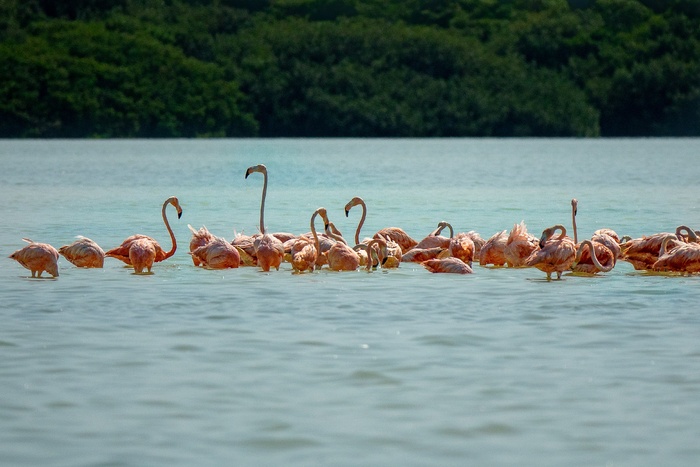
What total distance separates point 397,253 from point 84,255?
324 centimetres

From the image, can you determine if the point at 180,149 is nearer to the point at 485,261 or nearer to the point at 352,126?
the point at 352,126

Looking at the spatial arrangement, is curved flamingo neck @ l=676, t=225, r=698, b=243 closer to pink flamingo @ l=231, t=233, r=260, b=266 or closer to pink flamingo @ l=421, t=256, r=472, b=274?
pink flamingo @ l=421, t=256, r=472, b=274

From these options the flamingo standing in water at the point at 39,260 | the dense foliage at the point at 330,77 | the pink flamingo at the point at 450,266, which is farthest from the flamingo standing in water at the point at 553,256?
the dense foliage at the point at 330,77

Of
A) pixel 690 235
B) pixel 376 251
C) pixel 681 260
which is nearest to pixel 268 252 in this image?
pixel 376 251

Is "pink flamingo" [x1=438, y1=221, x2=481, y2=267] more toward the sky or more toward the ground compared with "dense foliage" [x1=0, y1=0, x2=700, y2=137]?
more toward the ground

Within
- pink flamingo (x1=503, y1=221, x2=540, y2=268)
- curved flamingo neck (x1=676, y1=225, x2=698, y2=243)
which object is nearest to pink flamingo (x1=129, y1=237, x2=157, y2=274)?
pink flamingo (x1=503, y1=221, x2=540, y2=268)

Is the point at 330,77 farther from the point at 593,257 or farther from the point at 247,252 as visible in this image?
the point at 593,257

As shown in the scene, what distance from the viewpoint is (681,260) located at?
529 inches

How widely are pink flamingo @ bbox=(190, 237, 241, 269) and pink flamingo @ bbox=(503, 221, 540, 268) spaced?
2.79 metres

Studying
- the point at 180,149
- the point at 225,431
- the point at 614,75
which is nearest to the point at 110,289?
the point at 225,431

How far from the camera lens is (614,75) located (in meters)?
87.2

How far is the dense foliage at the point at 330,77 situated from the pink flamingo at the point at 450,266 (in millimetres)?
70300

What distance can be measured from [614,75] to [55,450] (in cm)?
8296

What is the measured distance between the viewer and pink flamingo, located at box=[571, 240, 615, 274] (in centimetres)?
1357
